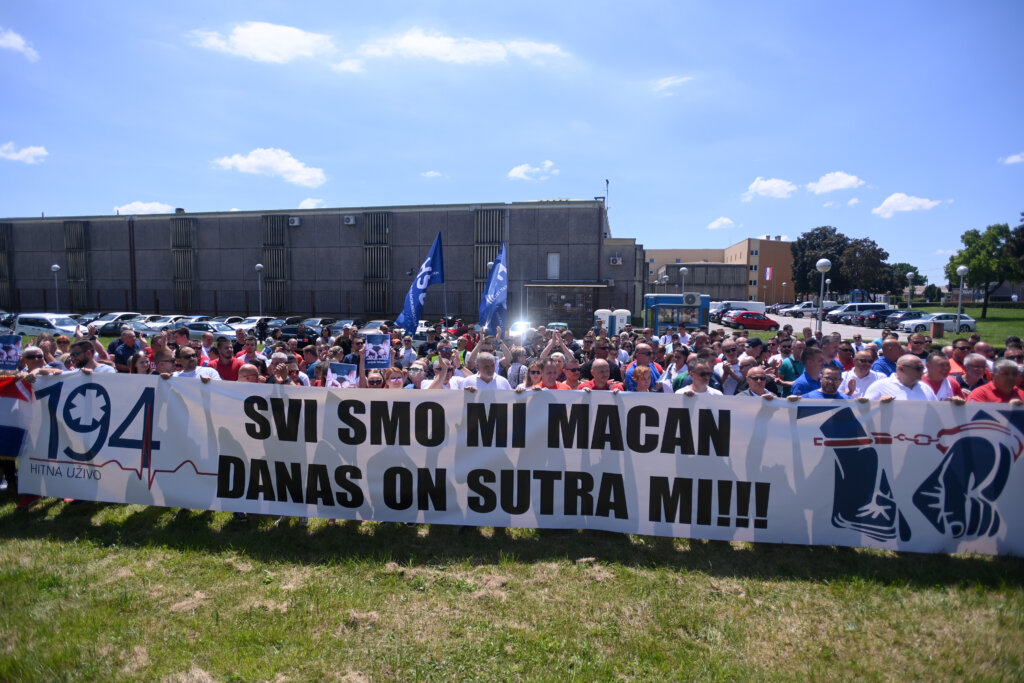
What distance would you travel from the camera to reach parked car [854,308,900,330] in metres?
42.8

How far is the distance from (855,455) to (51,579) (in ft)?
22.9

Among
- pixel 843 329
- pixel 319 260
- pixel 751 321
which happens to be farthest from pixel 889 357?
pixel 319 260

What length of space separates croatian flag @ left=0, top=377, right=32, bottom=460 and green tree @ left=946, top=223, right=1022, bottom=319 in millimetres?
66628

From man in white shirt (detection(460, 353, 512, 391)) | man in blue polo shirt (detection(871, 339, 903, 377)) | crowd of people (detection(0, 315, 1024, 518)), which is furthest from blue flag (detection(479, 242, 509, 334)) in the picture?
man in blue polo shirt (detection(871, 339, 903, 377))

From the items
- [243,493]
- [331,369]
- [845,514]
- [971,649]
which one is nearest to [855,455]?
[845,514]

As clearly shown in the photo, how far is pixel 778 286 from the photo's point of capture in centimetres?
8156

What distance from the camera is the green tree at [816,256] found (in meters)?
66.8

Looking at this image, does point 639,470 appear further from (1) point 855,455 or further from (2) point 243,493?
(2) point 243,493

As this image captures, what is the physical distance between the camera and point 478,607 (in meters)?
4.08

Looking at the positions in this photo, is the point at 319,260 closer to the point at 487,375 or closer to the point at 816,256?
the point at 487,375

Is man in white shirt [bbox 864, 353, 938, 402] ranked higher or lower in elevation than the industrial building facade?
lower

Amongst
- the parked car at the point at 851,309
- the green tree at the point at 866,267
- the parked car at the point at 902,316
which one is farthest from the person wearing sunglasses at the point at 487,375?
the green tree at the point at 866,267

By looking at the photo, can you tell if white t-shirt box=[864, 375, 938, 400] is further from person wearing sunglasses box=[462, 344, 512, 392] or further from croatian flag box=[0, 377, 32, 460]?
croatian flag box=[0, 377, 32, 460]

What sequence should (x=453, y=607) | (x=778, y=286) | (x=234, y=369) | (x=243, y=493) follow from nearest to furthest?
(x=453, y=607) → (x=243, y=493) → (x=234, y=369) → (x=778, y=286)
